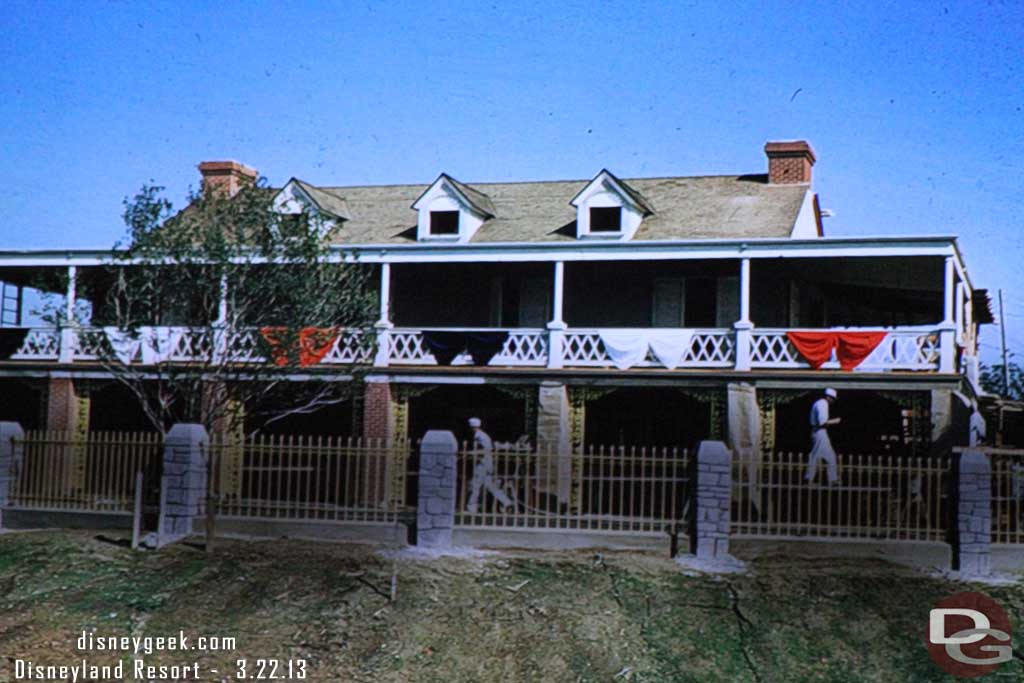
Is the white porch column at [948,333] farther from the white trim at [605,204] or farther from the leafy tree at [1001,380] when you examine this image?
the leafy tree at [1001,380]

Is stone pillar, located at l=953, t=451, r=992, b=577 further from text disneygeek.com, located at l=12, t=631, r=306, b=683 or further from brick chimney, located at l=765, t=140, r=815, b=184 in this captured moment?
brick chimney, located at l=765, t=140, r=815, b=184

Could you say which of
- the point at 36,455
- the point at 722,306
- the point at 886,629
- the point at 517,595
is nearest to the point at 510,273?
the point at 722,306

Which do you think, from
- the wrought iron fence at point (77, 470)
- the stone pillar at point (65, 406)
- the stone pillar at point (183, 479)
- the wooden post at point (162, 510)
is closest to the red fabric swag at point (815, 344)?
the stone pillar at point (183, 479)

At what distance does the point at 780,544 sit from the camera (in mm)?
16641

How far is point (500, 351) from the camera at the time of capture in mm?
24562

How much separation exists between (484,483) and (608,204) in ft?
31.9

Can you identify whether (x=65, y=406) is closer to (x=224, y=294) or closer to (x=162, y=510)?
(x=224, y=294)

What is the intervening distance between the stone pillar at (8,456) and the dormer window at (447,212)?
382 inches

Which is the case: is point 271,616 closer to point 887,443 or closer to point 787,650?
point 787,650

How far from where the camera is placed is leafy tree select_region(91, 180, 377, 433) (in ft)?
65.2

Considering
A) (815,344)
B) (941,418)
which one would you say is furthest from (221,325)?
(941,418)

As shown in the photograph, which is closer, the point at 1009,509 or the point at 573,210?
the point at 1009,509

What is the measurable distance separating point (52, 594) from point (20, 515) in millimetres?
4424

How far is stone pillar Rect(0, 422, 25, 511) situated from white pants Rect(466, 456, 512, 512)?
7.31m
